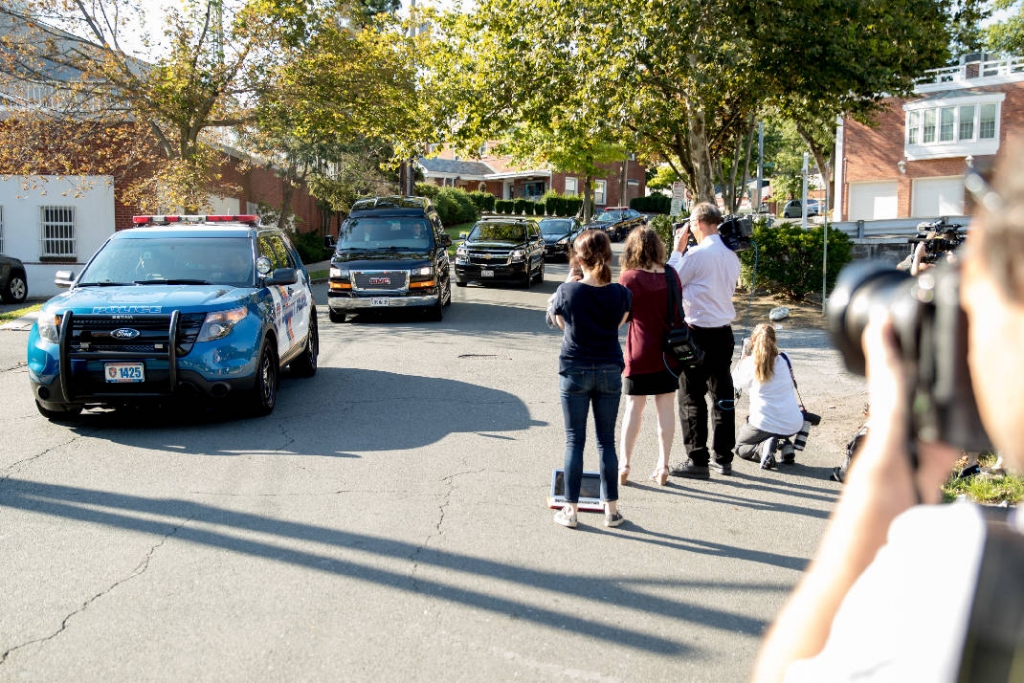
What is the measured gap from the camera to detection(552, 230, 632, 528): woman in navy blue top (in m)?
6.05

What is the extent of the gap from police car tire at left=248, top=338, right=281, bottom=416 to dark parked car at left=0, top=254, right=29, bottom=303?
1589cm

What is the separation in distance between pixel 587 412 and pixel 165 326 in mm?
4351

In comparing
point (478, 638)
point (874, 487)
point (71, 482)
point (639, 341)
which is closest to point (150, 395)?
point (71, 482)

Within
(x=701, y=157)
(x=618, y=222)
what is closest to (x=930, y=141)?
(x=618, y=222)

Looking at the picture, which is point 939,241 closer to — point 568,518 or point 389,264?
point 568,518

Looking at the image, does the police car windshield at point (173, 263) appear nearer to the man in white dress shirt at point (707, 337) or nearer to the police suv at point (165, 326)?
the police suv at point (165, 326)

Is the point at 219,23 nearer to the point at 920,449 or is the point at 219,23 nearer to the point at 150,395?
the point at 150,395

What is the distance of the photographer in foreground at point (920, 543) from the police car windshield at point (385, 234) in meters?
17.0

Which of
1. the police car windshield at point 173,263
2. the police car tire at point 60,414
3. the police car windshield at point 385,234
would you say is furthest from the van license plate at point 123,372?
the police car windshield at point 385,234

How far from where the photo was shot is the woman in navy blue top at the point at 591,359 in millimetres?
6055

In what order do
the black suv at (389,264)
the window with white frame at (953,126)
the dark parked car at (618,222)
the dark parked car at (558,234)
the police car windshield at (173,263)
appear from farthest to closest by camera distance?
1. the dark parked car at (618,222)
2. the window with white frame at (953,126)
3. the dark parked car at (558,234)
4. the black suv at (389,264)
5. the police car windshield at (173,263)

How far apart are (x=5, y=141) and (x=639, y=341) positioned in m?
17.3

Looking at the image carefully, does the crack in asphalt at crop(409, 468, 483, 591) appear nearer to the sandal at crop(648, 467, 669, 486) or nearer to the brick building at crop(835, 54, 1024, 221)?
the sandal at crop(648, 467, 669, 486)

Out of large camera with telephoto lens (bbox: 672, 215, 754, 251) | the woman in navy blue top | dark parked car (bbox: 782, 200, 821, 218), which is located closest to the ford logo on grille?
the woman in navy blue top
